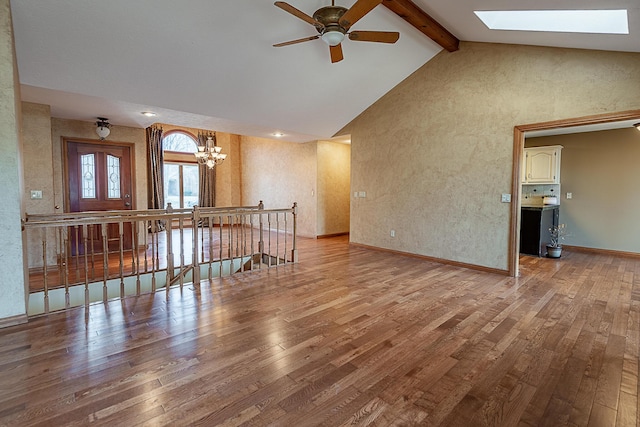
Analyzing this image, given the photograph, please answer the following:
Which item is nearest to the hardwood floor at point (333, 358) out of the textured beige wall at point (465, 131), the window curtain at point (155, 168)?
the textured beige wall at point (465, 131)

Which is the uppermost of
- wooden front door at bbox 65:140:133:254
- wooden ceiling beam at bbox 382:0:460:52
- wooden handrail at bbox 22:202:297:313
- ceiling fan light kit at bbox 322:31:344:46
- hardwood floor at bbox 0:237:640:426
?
wooden ceiling beam at bbox 382:0:460:52

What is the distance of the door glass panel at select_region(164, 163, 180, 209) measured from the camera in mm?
9578

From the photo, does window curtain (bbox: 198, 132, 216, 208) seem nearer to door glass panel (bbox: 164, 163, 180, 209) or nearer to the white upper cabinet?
door glass panel (bbox: 164, 163, 180, 209)

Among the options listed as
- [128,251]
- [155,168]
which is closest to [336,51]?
[128,251]

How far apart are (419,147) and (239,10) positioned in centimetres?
361

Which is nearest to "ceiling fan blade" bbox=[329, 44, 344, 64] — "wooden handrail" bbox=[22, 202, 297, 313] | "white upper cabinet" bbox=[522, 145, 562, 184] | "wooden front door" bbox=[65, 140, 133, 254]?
"wooden handrail" bbox=[22, 202, 297, 313]

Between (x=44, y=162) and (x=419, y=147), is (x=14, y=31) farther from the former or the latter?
(x=419, y=147)

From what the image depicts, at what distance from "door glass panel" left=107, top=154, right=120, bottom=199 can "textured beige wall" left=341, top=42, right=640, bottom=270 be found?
5100 mm

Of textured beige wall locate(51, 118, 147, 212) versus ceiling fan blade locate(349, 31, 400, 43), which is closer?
ceiling fan blade locate(349, 31, 400, 43)

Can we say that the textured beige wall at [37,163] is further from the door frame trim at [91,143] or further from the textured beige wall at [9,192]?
the textured beige wall at [9,192]

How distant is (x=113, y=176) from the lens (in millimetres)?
6359

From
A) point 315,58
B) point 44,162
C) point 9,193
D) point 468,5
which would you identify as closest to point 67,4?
point 9,193

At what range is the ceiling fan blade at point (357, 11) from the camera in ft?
8.35

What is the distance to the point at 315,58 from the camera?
14.3ft
